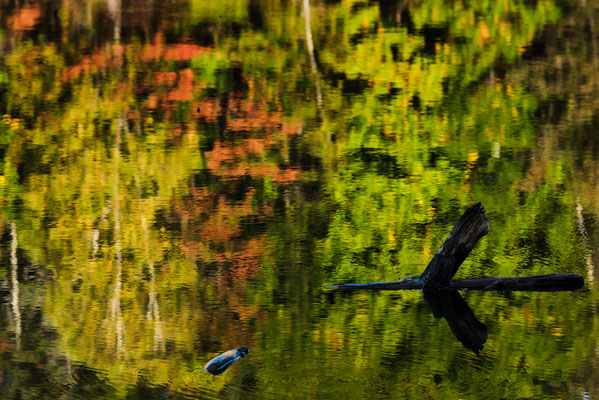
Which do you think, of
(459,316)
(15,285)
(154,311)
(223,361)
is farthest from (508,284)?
(15,285)

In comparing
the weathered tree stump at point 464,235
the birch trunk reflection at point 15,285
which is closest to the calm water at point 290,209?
the birch trunk reflection at point 15,285

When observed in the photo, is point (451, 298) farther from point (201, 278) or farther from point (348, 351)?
point (201, 278)

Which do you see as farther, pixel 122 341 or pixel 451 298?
pixel 451 298

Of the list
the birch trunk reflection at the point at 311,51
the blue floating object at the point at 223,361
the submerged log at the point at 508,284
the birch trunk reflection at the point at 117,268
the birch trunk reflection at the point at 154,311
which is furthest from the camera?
the birch trunk reflection at the point at 311,51

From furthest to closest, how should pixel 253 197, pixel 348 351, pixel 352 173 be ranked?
pixel 352 173 < pixel 253 197 < pixel 348 351

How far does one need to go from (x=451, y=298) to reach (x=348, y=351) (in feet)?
4.07

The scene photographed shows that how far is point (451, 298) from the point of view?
7.98m

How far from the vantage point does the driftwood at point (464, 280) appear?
25.5 feet

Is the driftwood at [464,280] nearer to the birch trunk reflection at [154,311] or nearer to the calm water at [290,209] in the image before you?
the calm water at [290,209]

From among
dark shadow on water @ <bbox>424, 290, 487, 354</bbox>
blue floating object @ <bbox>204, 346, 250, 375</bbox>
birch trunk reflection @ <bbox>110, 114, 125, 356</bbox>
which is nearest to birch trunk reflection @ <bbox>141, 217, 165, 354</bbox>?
birch trunk reflection @ <bbox>110, 114, 125, 356</bbox>

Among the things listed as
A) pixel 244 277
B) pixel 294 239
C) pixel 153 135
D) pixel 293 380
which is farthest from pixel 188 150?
pixel 293 380

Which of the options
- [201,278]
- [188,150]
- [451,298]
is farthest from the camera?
[188,150]

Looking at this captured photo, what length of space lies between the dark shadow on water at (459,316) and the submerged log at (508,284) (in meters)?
0.08

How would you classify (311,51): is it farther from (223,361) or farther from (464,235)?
(223,361)
